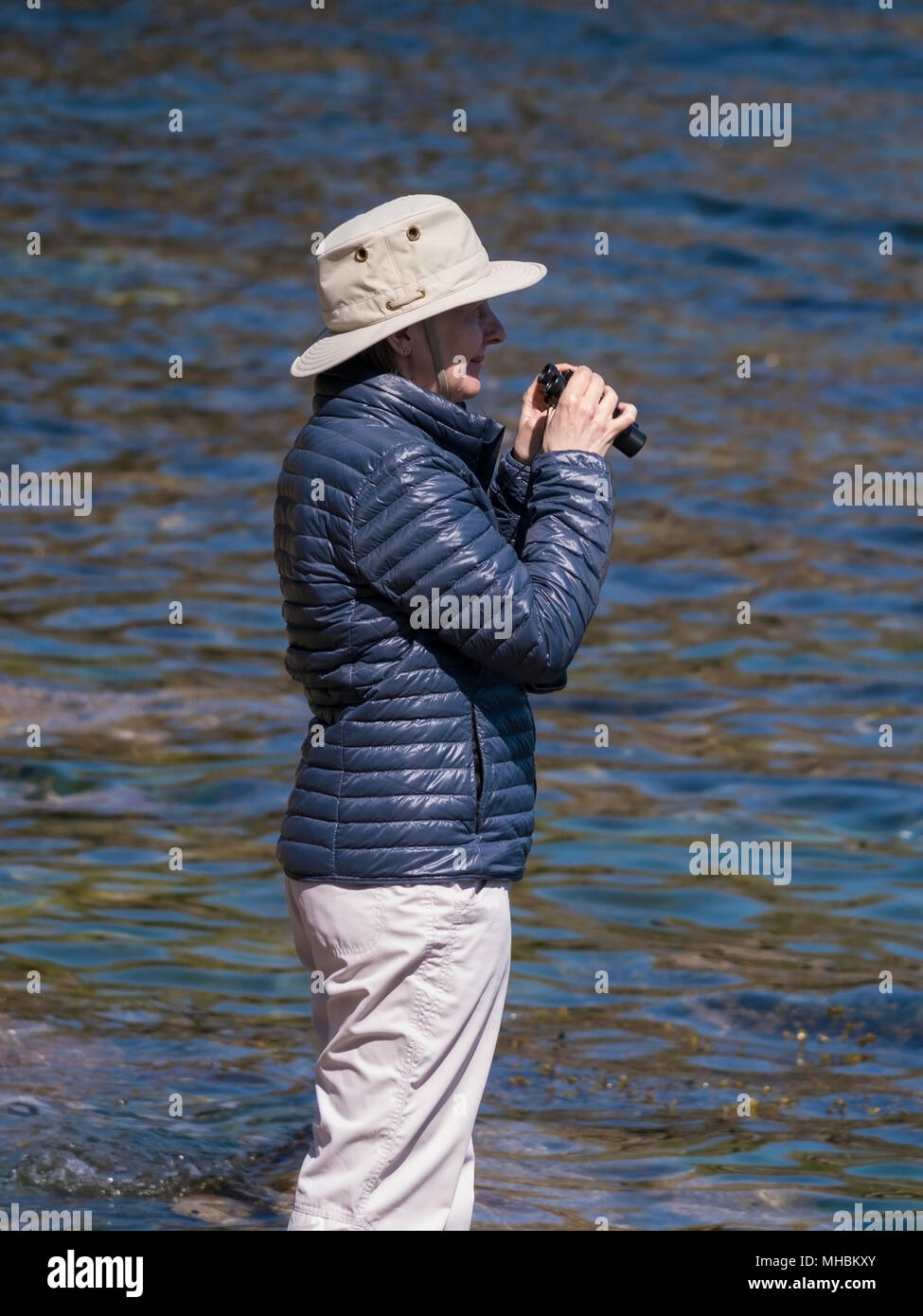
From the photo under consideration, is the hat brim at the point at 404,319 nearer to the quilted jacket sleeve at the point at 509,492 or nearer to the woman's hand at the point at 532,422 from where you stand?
the woman's hand at the point at 532,422

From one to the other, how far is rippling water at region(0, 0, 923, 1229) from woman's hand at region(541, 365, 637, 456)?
1.93 metres

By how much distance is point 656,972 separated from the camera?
21.6 ft

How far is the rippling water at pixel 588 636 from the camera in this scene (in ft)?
18.4

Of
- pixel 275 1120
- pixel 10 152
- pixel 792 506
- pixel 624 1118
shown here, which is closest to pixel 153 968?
pixel 275 1120

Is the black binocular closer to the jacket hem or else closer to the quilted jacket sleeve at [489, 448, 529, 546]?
the quilted jacket sleeve at [489, 448, 529, 546]

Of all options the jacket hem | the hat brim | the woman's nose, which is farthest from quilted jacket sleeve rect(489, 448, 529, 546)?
the jacket hem

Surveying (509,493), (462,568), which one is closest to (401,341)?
(462,568)

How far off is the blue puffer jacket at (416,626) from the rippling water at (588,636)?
150 centimetres

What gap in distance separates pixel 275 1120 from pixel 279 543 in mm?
2100

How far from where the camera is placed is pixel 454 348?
391cm

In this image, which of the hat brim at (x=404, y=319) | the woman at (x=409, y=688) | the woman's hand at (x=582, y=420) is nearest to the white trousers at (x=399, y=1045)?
the woman at (x=409, y=688)

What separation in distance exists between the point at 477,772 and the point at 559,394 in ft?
2.51

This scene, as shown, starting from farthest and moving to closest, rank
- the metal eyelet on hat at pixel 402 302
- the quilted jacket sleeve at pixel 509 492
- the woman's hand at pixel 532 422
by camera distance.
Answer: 1. the quilted jacket sleeve at pixel 509 492
2. the woman's hand at pixel 532 422
3. the metal eyelet on hat at pixel 402 302

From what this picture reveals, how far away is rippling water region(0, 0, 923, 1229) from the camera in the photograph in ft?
18.4
